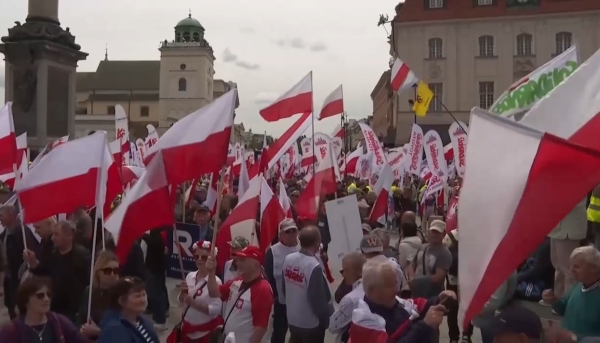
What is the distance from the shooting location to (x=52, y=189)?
Result: 616cm

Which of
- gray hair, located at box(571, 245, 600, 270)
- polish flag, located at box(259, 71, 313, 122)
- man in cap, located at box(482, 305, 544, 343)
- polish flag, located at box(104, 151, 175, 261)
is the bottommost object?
man in cap, located at box(482, 305, 544, 343)

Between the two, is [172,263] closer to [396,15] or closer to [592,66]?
[592,66]

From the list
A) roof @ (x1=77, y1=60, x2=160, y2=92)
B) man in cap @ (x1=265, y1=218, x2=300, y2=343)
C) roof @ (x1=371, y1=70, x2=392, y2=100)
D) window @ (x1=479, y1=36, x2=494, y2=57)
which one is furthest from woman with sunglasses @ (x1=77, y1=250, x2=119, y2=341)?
roof @ (x1=77, y1=60, x2=160, y2=92)

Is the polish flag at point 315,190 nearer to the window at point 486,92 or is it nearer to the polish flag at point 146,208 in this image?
the polish flag at point 146,208

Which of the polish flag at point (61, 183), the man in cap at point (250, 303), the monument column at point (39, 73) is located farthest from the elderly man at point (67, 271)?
the monument column at point (39, 73)

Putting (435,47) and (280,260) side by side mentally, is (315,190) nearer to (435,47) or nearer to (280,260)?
(280,260)

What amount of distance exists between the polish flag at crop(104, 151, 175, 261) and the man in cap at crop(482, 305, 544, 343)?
3105 millimetres

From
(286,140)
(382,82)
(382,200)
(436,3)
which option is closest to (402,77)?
(382,200)

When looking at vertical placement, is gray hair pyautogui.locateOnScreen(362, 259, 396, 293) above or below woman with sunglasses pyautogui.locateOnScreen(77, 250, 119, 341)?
above

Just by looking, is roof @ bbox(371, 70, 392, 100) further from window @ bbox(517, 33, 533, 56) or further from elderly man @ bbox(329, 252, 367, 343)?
elderly man @ bbox(329, 252, 367, 343)

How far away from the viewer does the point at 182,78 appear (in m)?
93.9

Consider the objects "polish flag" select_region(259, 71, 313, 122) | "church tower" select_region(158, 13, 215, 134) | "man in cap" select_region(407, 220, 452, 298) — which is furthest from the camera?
"church tower" select_region(158, 13, 215, 134)

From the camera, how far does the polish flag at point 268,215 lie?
7.88 meters

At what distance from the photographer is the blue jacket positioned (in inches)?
160
